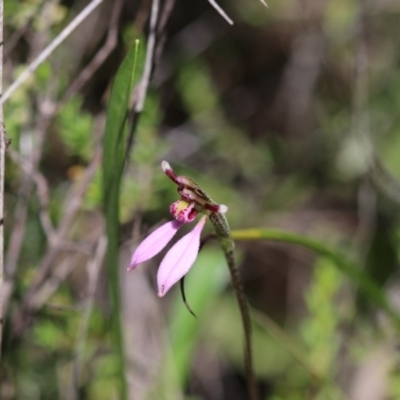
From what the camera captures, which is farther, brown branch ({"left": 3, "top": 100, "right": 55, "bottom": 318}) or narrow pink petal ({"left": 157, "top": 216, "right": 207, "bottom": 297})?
brown branch ({"left": 3, "top": 100, "right": 55, "bottom": 318})

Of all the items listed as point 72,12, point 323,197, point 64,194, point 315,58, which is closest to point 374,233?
point 323,197

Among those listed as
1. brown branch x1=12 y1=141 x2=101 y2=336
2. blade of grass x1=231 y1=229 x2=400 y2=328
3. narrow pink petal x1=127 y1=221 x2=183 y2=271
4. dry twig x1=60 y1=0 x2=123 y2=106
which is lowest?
blade of grass x1=231 y1=229 x2=400 y2=328

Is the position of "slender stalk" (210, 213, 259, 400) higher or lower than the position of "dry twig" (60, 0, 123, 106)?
lower

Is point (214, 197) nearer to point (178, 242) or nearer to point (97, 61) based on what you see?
point (97, 61)

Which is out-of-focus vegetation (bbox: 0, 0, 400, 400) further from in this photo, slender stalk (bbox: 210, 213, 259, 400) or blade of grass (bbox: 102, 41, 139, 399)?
slender stalk (bbox: 210, 213, 259, 400)

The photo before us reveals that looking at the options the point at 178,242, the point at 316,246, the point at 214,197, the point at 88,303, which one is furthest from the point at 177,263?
the point at 214,197

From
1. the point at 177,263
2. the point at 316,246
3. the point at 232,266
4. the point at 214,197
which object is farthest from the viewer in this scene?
the point at 214,197

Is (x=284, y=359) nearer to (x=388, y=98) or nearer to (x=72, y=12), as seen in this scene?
(x=388, y=98)

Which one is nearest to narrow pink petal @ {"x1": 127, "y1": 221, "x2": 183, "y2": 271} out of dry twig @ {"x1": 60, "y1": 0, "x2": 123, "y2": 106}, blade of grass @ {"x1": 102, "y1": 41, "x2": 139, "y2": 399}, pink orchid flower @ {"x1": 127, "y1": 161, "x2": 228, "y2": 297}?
pink orchid flower @ {"x1": 127, "y1": 161, "x2": 228, "y2": 297}
